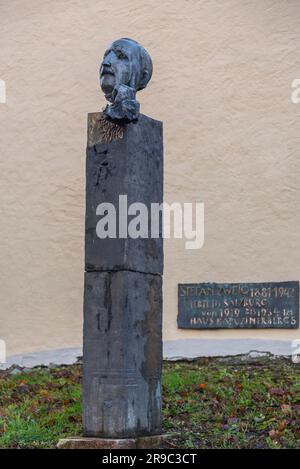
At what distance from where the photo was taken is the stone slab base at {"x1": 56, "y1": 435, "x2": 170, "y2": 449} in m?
6.87

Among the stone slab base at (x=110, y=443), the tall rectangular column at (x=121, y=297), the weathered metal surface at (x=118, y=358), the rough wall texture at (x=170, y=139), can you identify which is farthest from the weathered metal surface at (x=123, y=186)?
the rough wall texture at (x=170, y=139)

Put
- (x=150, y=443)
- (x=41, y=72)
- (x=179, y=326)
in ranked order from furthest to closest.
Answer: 1. (x=41, y=72)
2. (x=179, y=326)
3. (x=150, y=443)

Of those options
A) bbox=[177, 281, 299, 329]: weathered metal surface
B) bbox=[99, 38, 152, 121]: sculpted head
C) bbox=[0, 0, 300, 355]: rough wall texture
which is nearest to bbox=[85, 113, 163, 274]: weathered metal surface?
bbox=[99, 38, 152, 121]: sculpted head

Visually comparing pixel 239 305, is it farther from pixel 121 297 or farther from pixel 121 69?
pixel 121 69

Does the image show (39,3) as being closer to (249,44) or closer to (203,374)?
(249,44)

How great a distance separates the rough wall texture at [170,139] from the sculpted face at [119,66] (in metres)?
2.71

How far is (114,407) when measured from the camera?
7039 mm

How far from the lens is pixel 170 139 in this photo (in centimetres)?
1026

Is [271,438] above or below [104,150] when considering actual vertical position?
below

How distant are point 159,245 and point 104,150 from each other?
2.55 feet

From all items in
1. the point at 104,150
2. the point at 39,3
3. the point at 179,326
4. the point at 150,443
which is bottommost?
the point at 150,443

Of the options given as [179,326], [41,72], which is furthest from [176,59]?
[179,326]

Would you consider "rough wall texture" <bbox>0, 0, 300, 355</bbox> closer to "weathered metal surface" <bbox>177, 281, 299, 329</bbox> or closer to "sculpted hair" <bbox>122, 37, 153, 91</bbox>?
"weathered metal surface" <bbox>177, 281, 299, 329</bbox>

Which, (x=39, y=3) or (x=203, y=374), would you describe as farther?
(x=39, y=3)
